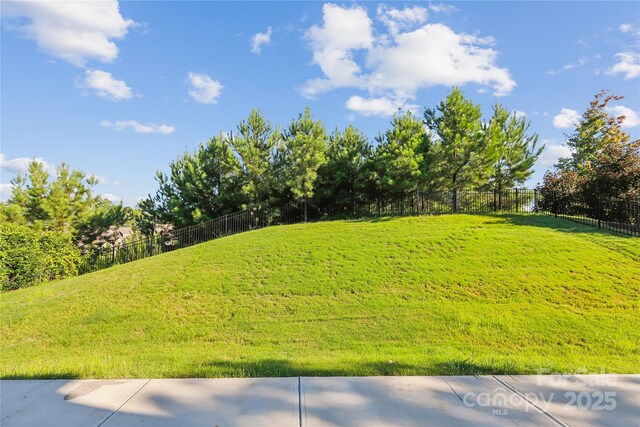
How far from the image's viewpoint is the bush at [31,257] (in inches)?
470

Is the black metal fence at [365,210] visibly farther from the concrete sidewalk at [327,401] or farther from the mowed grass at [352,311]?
the concrete sidewalk at [327,401]

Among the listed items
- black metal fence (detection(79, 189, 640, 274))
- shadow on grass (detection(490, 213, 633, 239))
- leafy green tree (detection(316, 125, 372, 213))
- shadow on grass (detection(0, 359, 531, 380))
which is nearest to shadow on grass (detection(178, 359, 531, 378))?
shadow on grass (detection(0, 359, 531, 380))

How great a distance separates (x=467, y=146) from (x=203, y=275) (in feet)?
47.4

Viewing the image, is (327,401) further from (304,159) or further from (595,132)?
(595,132)

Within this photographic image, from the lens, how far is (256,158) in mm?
18188

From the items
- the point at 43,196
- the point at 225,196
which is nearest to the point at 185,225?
the point at 225,196

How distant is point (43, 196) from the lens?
16578mm

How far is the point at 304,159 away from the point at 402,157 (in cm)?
522

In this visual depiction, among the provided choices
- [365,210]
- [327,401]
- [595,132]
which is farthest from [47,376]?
[595,132]

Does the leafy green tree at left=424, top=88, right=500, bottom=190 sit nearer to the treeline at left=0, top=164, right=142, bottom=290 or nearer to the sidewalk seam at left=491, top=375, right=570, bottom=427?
the sidewalk seam at left=491, top=375, right=570, bottom=427

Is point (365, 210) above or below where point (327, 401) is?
above

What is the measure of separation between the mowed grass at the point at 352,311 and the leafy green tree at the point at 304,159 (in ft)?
19.3

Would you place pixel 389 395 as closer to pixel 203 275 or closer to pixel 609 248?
pixel 203 275

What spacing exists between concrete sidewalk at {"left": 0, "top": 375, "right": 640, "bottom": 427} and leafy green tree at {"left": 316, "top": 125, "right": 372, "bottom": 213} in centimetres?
1611
